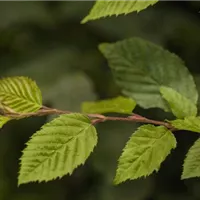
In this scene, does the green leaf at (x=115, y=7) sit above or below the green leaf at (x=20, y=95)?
above

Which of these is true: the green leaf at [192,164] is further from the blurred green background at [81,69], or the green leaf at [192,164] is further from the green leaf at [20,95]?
the blurred green background at [81,69]

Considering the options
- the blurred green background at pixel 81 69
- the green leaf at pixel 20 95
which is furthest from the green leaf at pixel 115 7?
the blurred green background at pixel 81 69

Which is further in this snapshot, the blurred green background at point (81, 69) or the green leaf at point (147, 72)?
the blurred green background at point (81, 69)

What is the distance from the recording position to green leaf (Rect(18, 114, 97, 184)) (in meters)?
0.46

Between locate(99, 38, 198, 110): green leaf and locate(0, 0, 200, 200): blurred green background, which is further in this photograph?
locate(0, 0, 200, 200): blurred green background

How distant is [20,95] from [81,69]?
0.43 m

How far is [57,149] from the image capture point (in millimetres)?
478

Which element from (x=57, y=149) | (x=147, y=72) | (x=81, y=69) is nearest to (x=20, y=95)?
(x=57, y=149)

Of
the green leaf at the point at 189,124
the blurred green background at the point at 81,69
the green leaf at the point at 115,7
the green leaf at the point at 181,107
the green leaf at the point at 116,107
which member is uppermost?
the green leaf at the point at 115,7

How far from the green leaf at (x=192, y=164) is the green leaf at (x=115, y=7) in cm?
13

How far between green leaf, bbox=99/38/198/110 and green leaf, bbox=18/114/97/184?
0.48 ft

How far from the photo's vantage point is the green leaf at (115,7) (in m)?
0.49

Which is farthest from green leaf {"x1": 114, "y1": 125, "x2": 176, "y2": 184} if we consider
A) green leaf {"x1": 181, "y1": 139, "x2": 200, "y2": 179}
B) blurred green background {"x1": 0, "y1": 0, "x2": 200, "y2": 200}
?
blurred green background {"x1": 0, "y1": 0, "x2": 200, "y2": 200}

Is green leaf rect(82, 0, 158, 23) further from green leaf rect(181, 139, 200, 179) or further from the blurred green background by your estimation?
the blurred green background
